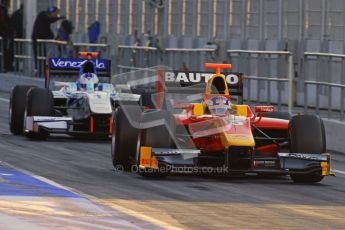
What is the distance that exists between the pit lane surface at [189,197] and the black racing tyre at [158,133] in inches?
5.6

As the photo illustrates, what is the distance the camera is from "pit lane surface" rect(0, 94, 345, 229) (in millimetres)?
11195

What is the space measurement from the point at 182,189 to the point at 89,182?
1.05m

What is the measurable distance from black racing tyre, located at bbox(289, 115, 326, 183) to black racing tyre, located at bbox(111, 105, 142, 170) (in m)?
1.72

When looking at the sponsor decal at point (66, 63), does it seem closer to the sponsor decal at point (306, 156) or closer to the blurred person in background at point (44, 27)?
the sponsor decal at point (306, 156)

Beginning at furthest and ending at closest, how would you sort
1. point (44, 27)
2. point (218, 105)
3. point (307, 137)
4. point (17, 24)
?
point (17, 24) → point (44, 27) → point (218, 105) → point (307, 137)

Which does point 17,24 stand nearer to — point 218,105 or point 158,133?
point 218,105

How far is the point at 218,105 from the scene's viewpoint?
15.5 meters

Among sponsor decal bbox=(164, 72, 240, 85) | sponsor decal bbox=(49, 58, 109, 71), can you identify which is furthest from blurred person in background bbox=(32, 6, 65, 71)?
sponsor decal bbox=(164, 72, 240, 85)

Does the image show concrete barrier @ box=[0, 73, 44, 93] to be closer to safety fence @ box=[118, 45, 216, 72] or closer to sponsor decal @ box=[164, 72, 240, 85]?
safety fence @ box=[118, 45, 216, 72]

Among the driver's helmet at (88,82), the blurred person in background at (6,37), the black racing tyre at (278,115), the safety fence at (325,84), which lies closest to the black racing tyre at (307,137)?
the black racing tyre at (278,115)

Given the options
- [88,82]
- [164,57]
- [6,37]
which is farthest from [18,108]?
[6,37]

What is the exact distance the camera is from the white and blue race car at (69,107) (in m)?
20.4

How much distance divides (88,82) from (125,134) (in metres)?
6.45

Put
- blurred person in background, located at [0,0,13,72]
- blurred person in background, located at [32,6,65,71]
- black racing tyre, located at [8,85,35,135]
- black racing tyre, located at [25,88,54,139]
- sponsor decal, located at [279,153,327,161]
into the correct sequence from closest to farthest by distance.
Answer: sponsor decal, located at [279,153,327,161], black racing tyre, located at [25,88,54,139], black racing tyre, located at [8,85,35,135], blurred person in background, located at [32,6,65,71], blurred person in background, located at [0,0,13,72]
